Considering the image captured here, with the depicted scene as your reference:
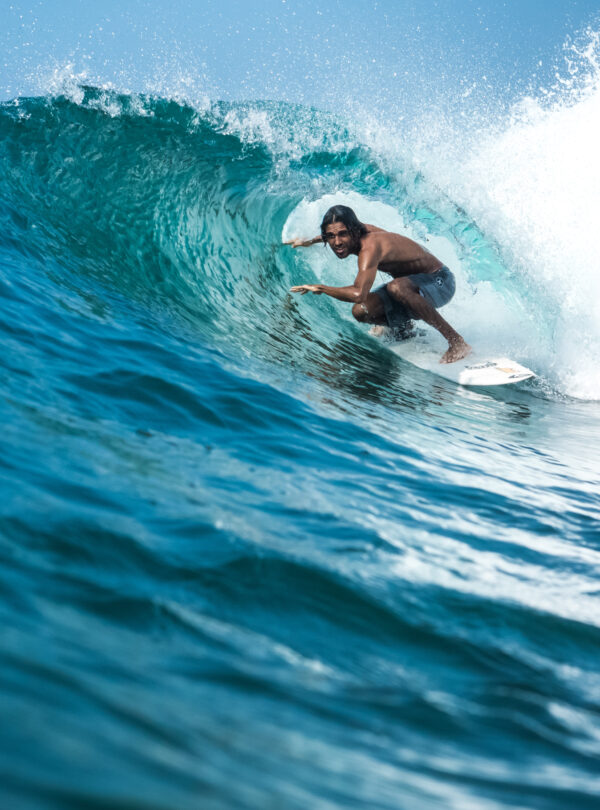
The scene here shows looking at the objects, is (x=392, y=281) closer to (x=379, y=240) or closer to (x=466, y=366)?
(x=379, y=240)

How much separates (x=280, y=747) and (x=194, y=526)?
3.28 feet

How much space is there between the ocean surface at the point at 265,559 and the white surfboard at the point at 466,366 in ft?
0.52

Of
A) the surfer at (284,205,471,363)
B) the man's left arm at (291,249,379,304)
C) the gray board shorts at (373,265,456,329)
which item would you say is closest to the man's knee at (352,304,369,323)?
the surfer at (284,205,471,363)

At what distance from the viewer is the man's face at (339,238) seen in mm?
6035

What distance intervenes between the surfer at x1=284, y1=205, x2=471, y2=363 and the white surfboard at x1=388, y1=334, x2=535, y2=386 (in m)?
0.10

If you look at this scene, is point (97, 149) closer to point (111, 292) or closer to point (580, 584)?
point (111, 292)

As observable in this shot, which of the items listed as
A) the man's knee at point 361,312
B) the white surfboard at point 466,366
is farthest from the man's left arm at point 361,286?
the white surfboard at point 466,366

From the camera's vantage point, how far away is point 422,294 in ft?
21.6

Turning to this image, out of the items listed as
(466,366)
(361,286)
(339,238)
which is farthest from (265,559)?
(466,366)

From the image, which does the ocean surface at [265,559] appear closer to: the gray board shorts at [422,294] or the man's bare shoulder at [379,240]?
the gray board shorts at [422,294]

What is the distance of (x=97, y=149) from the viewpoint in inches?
322

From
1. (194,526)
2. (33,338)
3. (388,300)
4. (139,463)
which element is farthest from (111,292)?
(194,526)

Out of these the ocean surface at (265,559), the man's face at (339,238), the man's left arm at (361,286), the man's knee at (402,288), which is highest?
the man's knee at (402,288)

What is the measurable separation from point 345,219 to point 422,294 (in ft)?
3.52
